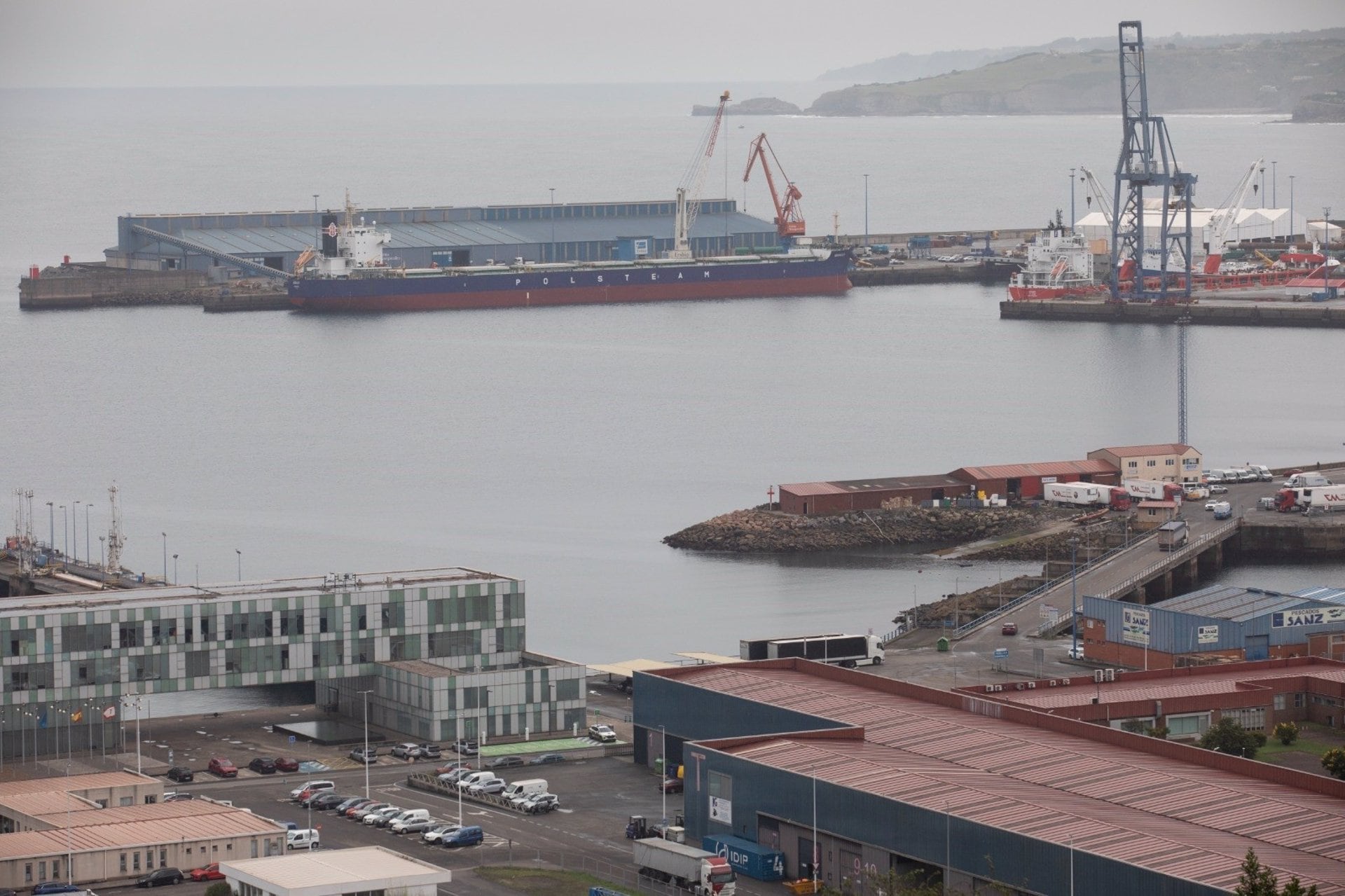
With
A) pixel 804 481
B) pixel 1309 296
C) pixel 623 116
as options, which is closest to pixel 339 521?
pixel 804 481

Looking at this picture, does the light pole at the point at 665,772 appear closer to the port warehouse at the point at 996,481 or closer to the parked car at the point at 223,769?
the parked car at the point at 223,769

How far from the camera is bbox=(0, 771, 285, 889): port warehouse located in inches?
558

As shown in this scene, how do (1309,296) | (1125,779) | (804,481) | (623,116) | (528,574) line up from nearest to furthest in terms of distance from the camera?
(1125,779) → (528,574) → (804,481) → (1309,296) → (623,116)

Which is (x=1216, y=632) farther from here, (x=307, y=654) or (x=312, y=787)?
(x=312, y=787)

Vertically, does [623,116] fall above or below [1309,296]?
above

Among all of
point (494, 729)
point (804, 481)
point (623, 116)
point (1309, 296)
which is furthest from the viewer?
point (623, 116)

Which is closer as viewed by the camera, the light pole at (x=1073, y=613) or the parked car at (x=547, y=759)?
the parked car at (x=547, y=759)

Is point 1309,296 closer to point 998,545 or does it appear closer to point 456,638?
point 998,545

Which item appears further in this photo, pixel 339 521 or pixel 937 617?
pixel 339 521

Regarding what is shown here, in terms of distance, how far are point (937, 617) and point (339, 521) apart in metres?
8.67

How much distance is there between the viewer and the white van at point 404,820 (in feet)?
49.4

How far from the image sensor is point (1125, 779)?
14438mm

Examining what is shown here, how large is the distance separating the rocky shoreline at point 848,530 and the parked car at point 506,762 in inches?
416

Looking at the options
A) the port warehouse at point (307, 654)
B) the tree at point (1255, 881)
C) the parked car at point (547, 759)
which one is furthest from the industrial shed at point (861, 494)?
the tree at point (1255, 881)
